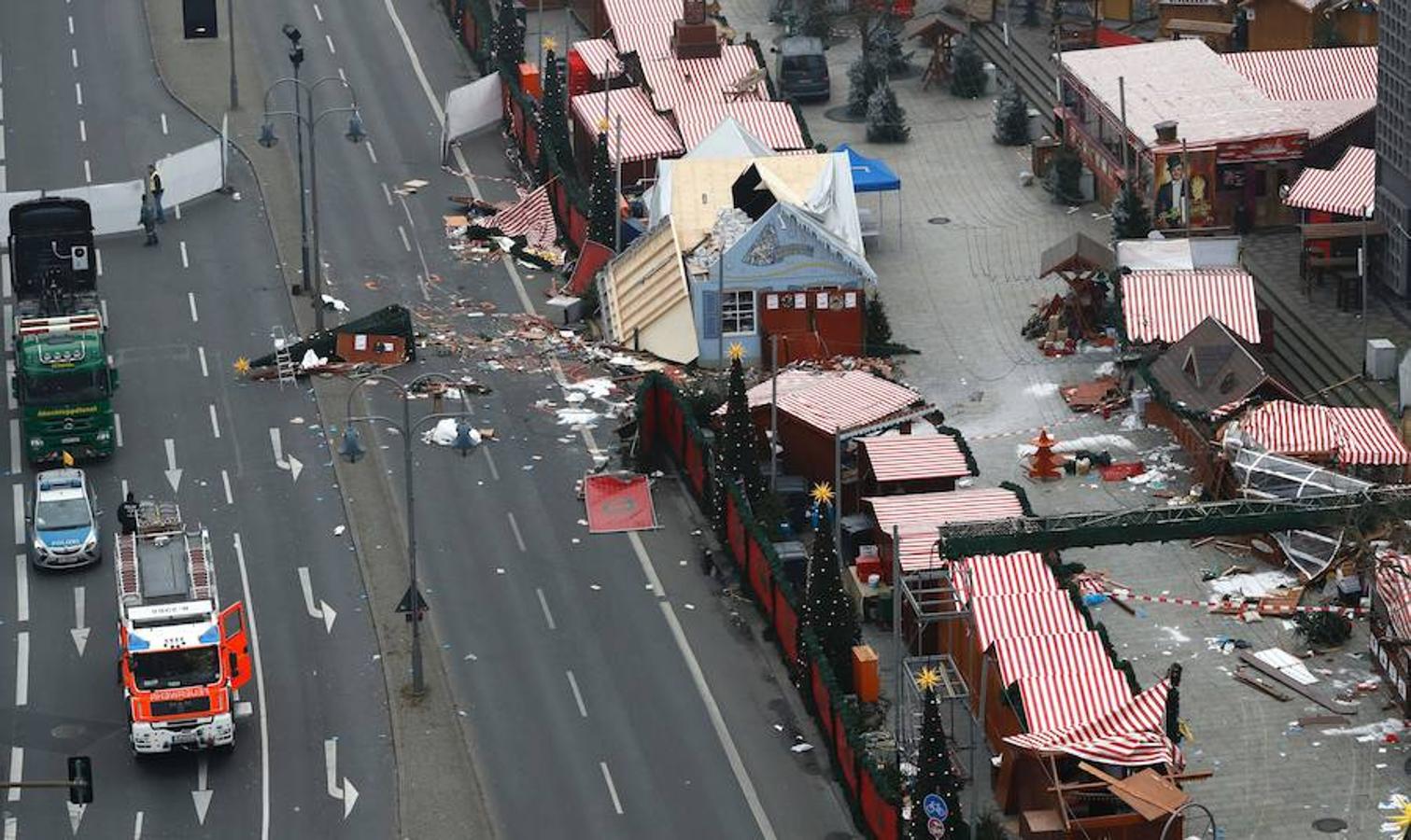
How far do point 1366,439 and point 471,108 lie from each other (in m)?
42.6

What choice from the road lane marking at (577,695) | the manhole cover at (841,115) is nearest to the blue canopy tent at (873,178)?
the manhole cover at (841,115)

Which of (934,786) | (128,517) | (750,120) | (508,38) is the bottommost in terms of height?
(934,786)

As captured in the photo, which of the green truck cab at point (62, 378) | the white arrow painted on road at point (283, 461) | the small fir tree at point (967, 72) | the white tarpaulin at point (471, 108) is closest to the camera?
the green truck cab at point (62, 378)

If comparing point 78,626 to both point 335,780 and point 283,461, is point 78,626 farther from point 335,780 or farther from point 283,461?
point 283,461

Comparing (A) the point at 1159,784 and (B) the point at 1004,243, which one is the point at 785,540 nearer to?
(A) the point at 1159,784

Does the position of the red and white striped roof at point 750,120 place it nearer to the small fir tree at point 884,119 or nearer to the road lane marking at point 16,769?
the small fir tree at point 884,119

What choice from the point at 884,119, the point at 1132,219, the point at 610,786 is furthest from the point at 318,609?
the point at 884,119

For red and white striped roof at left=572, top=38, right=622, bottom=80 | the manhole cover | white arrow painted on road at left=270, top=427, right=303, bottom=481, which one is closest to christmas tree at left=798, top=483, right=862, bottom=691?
white arrow painted on road at left=270, top=427, right=303, bottom=481

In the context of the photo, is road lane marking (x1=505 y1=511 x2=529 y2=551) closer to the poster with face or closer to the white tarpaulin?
the poster with face

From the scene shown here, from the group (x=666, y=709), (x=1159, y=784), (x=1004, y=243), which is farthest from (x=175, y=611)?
(x=1004, y=243)

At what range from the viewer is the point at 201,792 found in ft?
236

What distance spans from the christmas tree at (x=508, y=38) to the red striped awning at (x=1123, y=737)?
5261 centimetres

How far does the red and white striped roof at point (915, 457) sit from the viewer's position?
80.9m

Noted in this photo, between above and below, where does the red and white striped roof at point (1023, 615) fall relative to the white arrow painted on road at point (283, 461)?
above
